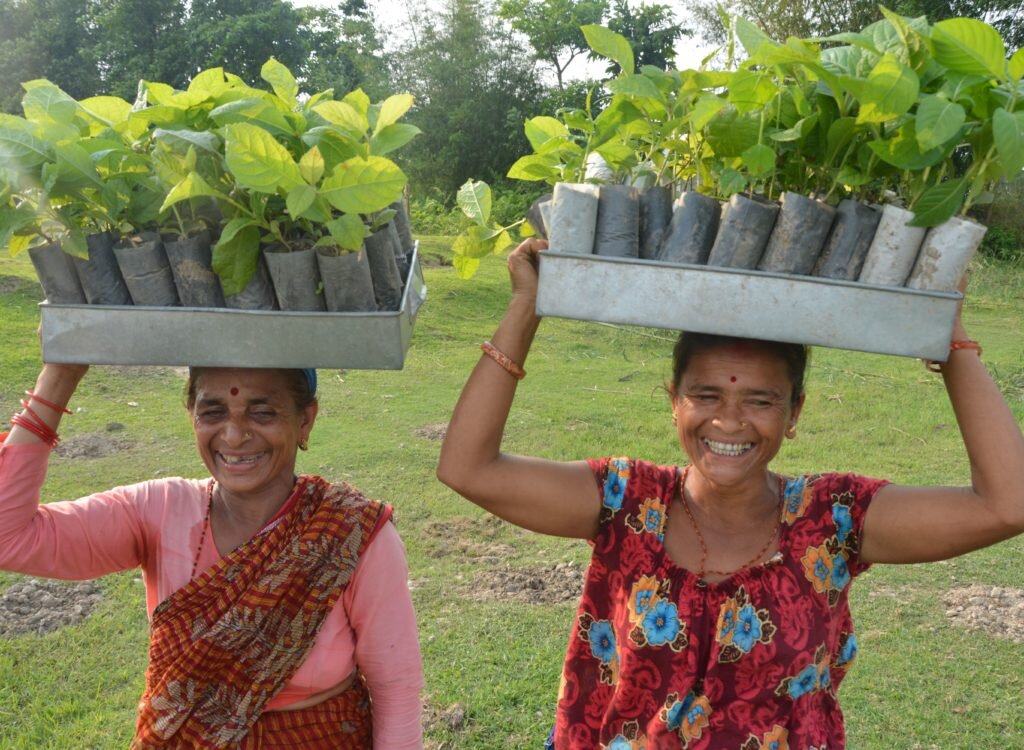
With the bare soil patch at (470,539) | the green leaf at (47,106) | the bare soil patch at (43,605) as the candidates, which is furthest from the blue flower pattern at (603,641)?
the bare soil patch at (43,605)

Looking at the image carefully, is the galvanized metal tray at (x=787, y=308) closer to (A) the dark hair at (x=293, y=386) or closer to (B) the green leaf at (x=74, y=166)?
(A) the dark hair at (x=293, y=386)

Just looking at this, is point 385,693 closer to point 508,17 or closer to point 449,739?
point 449,739

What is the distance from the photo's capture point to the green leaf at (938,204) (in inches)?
60.9

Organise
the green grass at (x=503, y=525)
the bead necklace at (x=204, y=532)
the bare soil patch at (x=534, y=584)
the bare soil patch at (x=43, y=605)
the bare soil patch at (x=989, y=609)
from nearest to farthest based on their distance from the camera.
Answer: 1. the bead necklace at (x=204, y=532)
2. the green grass at (x=503, y=525)
3. the bare soil patch at (x=43, y=605)
4. the bare soil patch at (x=989, y=609)
5. the bare soil patch at (x=534, y=584)

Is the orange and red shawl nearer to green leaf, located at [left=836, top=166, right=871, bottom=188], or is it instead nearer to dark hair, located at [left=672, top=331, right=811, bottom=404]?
dark hair, located at [left=672, top=331, right=811, bottom=404]

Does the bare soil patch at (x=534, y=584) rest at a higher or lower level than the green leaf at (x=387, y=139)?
lower

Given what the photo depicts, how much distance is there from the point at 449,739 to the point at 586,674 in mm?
1519

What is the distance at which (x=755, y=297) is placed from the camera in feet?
5.18

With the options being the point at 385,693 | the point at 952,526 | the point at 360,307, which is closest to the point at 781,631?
the point at 952,526

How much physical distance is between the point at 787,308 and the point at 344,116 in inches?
31.0

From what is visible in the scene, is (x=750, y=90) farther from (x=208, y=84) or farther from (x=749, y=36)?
(x=208, y=84)

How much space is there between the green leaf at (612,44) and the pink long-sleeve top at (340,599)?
1.06 meters

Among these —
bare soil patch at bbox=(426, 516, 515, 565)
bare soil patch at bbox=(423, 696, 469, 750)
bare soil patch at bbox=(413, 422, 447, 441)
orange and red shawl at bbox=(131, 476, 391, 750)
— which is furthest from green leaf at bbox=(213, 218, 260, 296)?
bare soil patch at bbox=(413, 422, 447, 441)

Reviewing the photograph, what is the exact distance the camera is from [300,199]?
4.91ft
